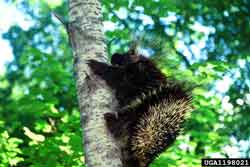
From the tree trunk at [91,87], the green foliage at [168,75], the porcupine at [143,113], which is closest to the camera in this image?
the tree trunk at [91,87]

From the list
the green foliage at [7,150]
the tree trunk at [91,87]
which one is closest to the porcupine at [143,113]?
the tree trunk at [91,87]

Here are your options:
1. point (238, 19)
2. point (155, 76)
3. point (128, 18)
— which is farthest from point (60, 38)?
point (155, 76)

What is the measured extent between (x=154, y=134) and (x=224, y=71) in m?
2.67

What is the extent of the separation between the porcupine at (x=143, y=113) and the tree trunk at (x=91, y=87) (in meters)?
0.07

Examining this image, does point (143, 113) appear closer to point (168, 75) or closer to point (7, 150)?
point (168, 75)

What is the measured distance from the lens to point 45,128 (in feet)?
22.4

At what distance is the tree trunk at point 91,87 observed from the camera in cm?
353

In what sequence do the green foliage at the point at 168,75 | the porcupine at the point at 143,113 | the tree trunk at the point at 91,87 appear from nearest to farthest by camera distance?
the tree trunk at the point at 91,87, the porcupine at the point at 143,113, the green foliage at the point at 168,75

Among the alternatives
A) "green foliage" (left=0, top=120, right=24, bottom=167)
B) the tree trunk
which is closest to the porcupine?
the tree trunk

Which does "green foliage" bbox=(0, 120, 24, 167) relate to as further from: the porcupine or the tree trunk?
the tree trunk

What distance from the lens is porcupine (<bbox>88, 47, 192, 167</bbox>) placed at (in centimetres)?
379

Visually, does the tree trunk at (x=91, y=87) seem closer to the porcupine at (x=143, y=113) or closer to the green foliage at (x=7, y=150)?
the porcupine at (x=143, y=113)

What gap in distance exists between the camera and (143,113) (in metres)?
4.13

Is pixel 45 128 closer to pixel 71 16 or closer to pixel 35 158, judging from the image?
pixel 35 158
